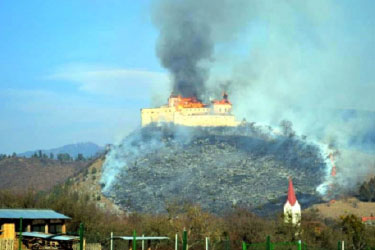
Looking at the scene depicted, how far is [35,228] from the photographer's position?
168 ft

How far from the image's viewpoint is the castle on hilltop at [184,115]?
168 meters

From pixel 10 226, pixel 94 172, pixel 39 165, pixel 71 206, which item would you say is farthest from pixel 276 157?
pixel 10 226

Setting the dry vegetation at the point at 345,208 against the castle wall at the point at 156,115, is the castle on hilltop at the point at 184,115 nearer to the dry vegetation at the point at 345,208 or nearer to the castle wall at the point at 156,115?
the castle wall at the point at 156,115

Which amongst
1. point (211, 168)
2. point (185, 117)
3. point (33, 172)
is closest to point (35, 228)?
point (211, 168)

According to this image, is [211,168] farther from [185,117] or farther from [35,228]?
[35,228]

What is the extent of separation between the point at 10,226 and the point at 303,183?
9742 cm

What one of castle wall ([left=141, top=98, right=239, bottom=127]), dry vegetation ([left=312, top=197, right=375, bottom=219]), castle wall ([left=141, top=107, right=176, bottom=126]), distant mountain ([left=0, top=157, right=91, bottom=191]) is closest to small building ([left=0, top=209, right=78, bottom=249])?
dry vegetation ([left=312, top=197, right=375, bottom=219])

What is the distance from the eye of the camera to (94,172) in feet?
503

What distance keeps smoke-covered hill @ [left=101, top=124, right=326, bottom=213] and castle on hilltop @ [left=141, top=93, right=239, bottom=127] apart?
1328 mm

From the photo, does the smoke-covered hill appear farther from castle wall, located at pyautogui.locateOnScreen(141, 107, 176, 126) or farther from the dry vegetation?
the dry vegetation

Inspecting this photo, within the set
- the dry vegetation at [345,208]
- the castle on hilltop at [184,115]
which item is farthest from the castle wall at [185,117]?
the dry vegetation at [345,208]

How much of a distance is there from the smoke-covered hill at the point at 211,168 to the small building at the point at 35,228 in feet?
222

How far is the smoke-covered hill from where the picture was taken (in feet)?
432

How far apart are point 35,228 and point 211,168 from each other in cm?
10104
